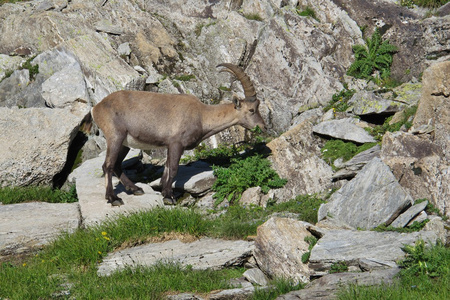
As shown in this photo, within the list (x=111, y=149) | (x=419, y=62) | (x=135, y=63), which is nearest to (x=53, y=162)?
(x=111, y=149)

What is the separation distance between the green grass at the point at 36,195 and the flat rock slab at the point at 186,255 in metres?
4.35

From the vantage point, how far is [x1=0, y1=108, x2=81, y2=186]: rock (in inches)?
524

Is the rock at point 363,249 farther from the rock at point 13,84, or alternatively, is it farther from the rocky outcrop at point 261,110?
the rock at point 13,84

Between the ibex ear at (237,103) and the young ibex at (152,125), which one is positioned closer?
the young ibex at (152,125)

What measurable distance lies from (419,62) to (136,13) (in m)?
10.2

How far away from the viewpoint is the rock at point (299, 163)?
42.6 feet

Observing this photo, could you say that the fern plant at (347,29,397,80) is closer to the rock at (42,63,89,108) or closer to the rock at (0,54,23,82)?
the rock at (42,63,89,108)

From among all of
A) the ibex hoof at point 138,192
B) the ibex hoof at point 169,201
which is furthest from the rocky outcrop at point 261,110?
the ibex hoof at point 169,201

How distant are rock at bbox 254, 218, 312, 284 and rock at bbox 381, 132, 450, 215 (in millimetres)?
→ 3178

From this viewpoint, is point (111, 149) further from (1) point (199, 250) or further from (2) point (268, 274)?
(2) point (268, 274)

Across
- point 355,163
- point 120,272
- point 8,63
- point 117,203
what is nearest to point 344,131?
point 355,163

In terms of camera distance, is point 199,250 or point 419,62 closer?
point 199,250

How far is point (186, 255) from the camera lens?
9.30 meters

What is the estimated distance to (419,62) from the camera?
17047mm
